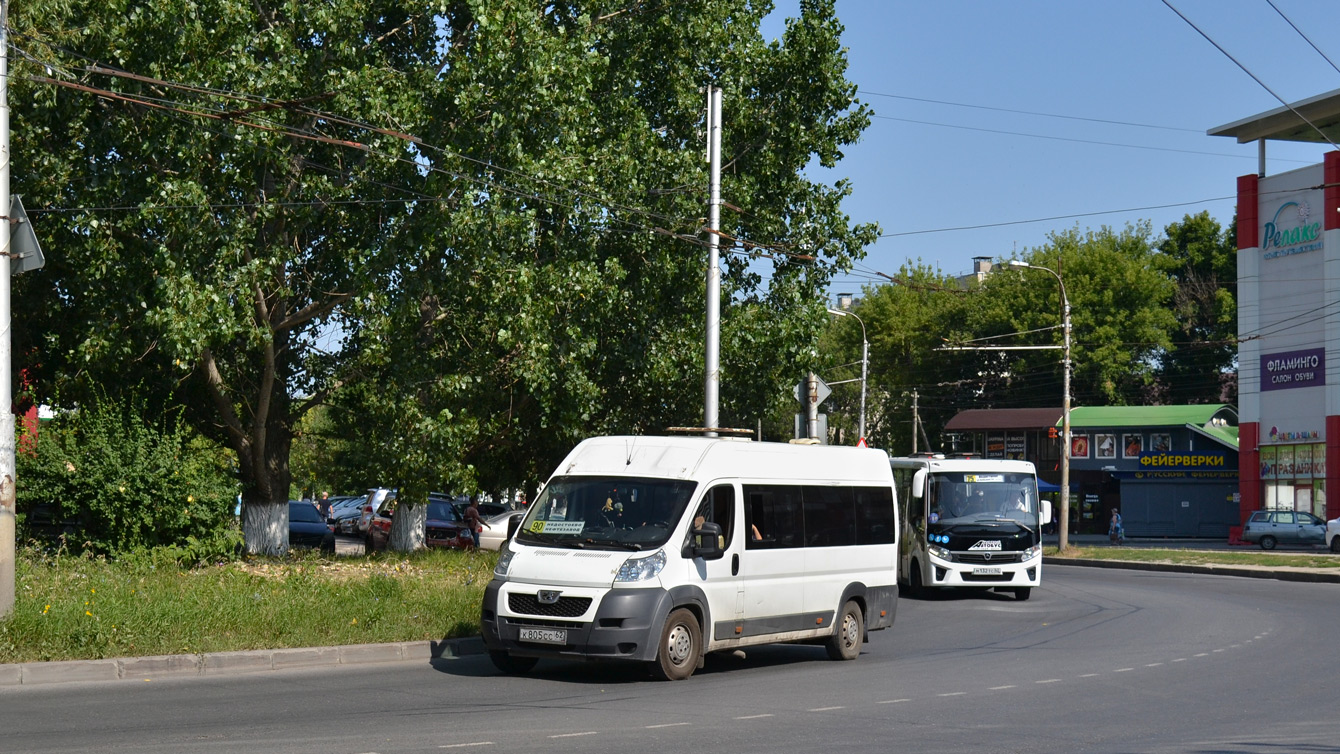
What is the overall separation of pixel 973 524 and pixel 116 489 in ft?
47.2

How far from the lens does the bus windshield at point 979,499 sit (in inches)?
996

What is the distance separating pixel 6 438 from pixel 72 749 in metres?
5.27

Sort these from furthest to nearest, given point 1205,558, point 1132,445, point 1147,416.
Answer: point 1132,445 → point 1147,416 → point 1205,558

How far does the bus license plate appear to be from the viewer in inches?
485

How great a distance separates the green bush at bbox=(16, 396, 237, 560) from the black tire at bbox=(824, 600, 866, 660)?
8733 mm

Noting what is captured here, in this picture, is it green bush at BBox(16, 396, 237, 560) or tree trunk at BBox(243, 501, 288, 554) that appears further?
tree trunk at BBox(243, 501, 288, 554)

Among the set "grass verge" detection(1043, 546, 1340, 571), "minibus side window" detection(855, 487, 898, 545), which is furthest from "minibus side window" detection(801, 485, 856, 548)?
"grass verge" detection(1043, 546, 1340, 571)

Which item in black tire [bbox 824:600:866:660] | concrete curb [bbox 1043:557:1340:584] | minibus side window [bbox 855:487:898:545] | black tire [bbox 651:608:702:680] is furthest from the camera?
concrete curb [bbox 1043:557:1340:584]

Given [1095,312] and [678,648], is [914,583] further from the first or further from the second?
[1095,312]

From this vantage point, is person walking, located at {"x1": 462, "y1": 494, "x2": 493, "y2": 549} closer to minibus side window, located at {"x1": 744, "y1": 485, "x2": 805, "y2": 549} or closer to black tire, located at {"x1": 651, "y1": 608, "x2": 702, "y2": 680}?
minibus side window, located at {"x1": 744, "y1": 485, "x2": 805, "y2": 549}

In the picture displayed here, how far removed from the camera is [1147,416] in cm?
6719

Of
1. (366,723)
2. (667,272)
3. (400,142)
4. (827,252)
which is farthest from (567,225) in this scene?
(366,723)

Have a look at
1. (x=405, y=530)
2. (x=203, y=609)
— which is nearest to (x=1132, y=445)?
(x=405, y=530)

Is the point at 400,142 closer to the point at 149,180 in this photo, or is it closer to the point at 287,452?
the point at 149,180
